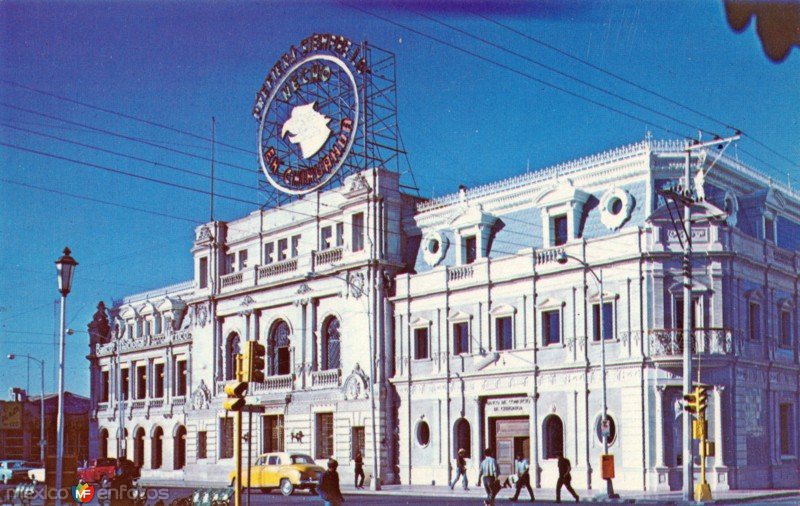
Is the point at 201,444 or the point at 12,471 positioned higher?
the point at 201,444

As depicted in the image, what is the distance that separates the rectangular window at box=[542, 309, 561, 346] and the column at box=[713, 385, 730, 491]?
7.38 meters

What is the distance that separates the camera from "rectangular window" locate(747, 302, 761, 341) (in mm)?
43250

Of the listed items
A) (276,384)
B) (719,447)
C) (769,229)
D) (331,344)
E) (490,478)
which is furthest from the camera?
(276,384)

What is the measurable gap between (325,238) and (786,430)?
25729 millimetres

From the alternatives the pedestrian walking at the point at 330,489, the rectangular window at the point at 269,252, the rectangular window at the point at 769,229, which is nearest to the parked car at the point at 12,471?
the rectangular window at the point at 269,252

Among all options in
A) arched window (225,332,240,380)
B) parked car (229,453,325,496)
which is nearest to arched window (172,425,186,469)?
arched window (225,332,240,380)

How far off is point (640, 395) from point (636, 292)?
13.6ft

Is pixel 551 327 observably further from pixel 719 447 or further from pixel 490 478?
pixel 490 478

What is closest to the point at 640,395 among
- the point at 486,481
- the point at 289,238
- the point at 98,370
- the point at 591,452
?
the point at 591,452

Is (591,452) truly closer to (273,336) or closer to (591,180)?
(591,180)

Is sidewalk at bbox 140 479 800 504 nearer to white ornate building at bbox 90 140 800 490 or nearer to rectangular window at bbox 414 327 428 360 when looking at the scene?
white ornate building at bbox 90 140 800 490

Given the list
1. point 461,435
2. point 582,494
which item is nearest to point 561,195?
point 461,435

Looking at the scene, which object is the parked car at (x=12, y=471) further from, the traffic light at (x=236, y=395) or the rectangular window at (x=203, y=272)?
the traffic light at (x=236, y=395)

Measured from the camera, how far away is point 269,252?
61.1 m
